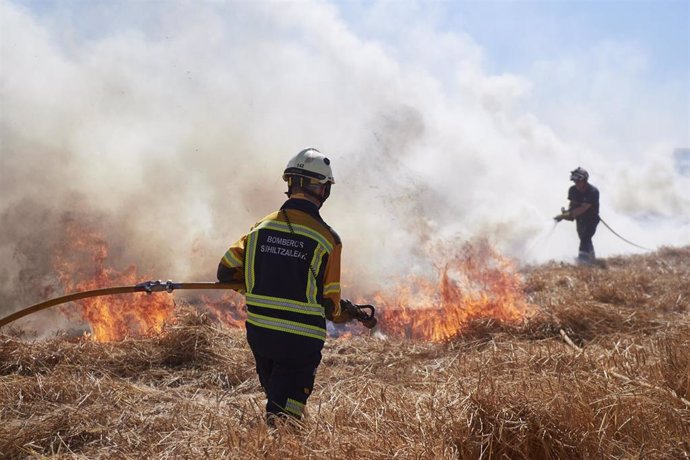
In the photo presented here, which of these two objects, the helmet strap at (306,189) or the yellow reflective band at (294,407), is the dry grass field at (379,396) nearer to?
the yellow reflective band at (294,407)

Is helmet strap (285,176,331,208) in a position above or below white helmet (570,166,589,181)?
below

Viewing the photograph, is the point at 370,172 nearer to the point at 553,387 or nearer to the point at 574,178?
the point at 574,178

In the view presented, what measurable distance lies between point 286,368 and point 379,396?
523mm

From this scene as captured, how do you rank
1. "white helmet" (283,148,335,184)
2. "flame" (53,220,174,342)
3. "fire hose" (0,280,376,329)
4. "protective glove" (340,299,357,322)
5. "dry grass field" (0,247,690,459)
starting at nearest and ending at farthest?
"dry grass field" (0,247,690,459)
"fire hose" (0,280,376,329)
"white helmet" (283,148,335,184)
"protective glove" (340,299,357,322)
"flame" (53,220,174,342)

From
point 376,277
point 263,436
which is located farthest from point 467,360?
point 376,277

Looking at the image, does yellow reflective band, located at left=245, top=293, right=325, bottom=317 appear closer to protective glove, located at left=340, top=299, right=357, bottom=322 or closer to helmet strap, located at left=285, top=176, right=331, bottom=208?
protective glove, located at left=340, top=299, right=357, bottom=322

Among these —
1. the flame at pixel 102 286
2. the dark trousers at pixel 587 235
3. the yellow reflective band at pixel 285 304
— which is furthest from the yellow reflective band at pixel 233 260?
the dark trousers at pixel 587 235

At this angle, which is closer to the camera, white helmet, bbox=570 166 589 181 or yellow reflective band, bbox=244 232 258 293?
yellow reflective band, bbox=244 232 258 293

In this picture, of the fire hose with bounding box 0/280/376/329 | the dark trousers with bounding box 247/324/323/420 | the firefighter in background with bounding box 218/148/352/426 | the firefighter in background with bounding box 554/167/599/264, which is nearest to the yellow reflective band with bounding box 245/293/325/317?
the firefighter in background with bounding box 218/148/352/426

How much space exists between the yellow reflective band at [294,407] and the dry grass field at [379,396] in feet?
0.44

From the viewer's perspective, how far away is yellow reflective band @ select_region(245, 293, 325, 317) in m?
3.11

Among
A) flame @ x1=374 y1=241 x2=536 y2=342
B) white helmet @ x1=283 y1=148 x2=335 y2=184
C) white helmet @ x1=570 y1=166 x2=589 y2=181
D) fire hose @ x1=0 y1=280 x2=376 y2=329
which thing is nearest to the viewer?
fire hose @ x1=0 y1=280 x2=376 y2=329

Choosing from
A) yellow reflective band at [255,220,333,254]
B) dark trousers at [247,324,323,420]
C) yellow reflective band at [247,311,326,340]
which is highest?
yellow reflective band at [255,220,333,254]

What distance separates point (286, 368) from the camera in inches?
124
